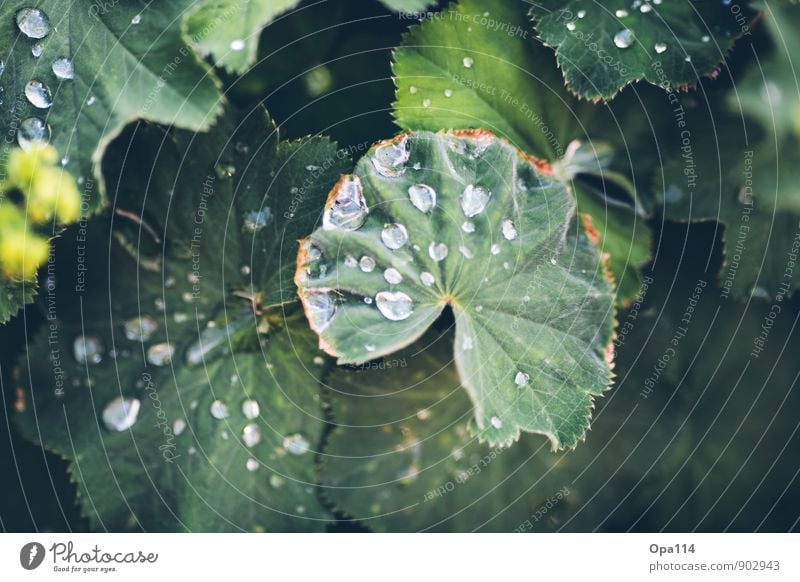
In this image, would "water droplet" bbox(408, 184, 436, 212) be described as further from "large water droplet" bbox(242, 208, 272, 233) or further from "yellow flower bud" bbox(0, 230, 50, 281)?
"yellow flower bud" bbox(0, 230, 50, 281)

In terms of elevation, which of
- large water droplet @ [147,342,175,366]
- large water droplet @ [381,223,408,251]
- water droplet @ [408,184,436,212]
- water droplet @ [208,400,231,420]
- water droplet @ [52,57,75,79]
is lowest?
water droplet @ [208,400,231,420]

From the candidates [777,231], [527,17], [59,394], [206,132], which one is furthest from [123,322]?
[777,231]

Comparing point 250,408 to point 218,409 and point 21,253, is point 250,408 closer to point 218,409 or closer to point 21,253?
point 218,409

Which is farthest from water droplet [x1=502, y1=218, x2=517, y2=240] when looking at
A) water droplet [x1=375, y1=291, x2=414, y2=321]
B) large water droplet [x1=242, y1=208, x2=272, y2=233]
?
large water droplet [x1=242, y1=208, x2=272, y2=233]

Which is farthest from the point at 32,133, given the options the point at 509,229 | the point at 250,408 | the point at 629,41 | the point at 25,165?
the point at 629,41

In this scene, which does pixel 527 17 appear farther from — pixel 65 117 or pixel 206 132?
pixel 65 117

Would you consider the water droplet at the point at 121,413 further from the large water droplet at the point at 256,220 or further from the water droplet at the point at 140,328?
the large water droplet at the point at 256,220
